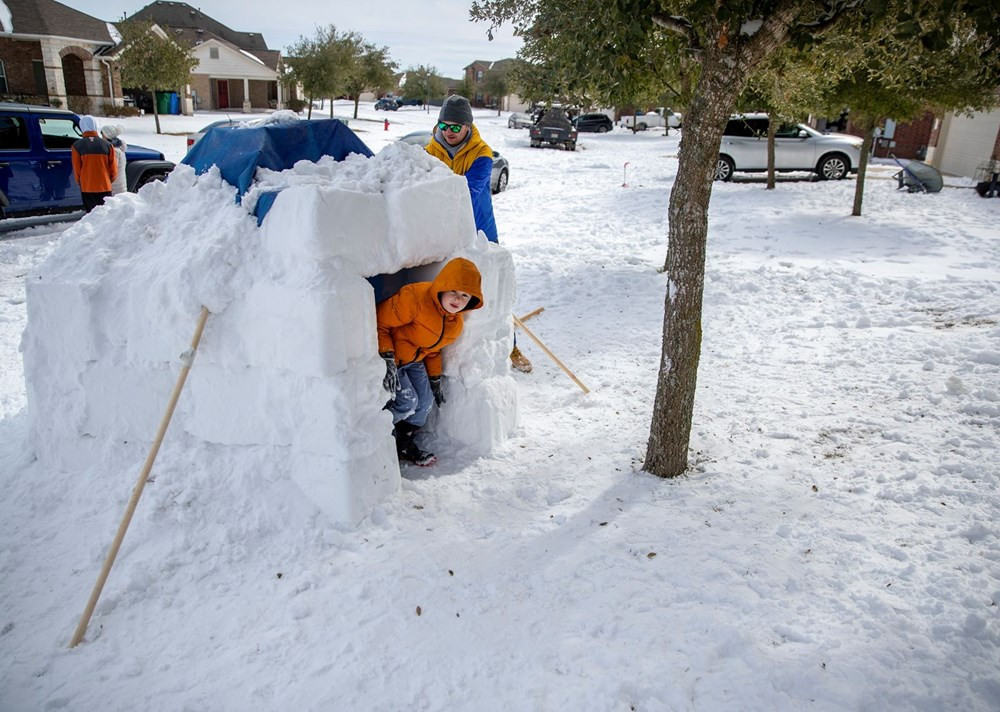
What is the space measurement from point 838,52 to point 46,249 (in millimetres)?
8821

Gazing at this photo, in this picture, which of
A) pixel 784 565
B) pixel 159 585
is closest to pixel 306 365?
pixel 159 585

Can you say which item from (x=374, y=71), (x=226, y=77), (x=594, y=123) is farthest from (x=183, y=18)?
(x=594, y=123)

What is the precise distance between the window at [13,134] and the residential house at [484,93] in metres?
37.9

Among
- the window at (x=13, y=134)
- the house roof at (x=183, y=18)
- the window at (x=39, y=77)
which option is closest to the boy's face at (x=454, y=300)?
the window at (x=13, y=134)

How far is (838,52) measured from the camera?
3.88 metres

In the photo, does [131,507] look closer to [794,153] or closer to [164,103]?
[794,153]

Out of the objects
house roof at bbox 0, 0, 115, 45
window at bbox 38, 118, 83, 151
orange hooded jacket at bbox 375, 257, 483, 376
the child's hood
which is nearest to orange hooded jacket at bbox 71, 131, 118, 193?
window at bbox 38, 118, 83, 151

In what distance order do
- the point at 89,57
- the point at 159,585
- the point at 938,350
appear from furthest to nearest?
1. the point at 89,57
2. the point at 938,350
3. the point at 159,585

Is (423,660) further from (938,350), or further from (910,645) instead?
(938,350)

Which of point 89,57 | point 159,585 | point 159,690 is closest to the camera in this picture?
point 159,690

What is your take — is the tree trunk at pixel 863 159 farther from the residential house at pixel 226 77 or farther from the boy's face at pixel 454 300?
the residential house at pixel 226 77

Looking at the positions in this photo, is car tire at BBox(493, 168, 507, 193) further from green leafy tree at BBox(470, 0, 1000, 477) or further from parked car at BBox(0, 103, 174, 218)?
green leafy tree at BBox(470, 0, 1000, 477)

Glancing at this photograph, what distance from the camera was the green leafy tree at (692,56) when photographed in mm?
2949

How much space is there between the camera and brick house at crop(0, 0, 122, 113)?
23.9 meters
